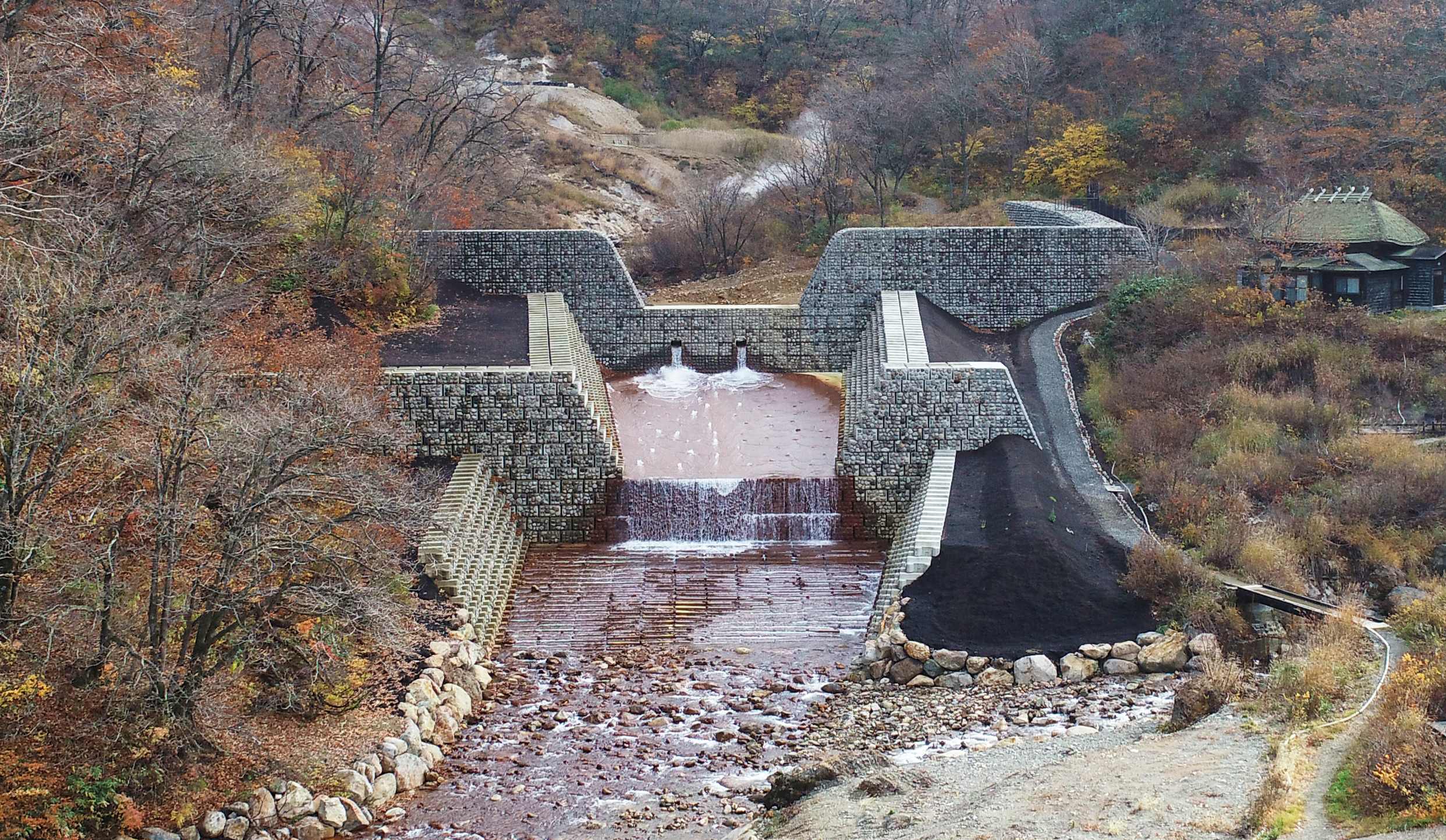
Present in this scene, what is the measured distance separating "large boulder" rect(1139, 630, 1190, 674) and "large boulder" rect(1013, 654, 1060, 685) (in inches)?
47.1

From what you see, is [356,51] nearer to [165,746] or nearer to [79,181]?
[79,181]

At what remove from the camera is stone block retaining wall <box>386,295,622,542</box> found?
76.1 feet

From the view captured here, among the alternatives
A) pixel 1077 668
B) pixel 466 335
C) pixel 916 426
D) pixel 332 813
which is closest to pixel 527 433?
pixel 466 335

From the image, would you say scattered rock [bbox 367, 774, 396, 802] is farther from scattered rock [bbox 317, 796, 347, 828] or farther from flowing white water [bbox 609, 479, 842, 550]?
flowing white water [bbox 609, 479, 842, 550]

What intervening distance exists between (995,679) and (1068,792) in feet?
17.5

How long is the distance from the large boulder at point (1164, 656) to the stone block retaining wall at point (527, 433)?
11027 mm

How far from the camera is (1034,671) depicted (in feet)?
55.3

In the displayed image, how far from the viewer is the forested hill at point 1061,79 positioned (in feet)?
103

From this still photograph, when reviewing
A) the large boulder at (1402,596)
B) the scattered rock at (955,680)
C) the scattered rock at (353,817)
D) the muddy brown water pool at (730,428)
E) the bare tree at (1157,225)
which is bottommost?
the scattered rock at (353,817)

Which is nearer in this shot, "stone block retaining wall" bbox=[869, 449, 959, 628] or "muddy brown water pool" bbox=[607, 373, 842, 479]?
"stone block retaining wall" bbox=[869, 449, 959, 628]

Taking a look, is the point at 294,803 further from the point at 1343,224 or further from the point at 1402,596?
the point at 1343,224

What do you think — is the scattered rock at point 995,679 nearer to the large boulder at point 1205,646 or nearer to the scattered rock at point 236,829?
the large boulder at point 1205,646

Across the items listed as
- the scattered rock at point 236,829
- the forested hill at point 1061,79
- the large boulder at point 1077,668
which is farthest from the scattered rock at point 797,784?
the forested hill at point 1061,79

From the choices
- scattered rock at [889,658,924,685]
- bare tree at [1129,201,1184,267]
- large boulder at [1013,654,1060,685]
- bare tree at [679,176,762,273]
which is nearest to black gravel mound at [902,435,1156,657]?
large boulder at [1013,654,1060,685]
